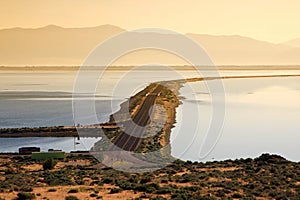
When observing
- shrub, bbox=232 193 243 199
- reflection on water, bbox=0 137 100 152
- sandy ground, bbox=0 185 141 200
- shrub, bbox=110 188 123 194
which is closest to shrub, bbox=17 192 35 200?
sandy ground, bbox=0 185 141 200

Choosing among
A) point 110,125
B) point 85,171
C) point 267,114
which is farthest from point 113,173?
point 267,114

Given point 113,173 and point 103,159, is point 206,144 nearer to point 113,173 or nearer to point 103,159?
point 103,159

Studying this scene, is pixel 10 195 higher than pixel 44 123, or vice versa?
pixel 44 123

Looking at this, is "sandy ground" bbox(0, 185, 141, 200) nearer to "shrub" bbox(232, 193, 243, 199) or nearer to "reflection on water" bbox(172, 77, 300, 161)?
"shrub" bbox(232, 193, 243, 199)

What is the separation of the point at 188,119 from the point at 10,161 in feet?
131

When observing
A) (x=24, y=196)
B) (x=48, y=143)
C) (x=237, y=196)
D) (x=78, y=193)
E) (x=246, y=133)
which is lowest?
(x=237, y=196)

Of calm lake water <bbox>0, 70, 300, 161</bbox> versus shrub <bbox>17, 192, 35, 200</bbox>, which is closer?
shrub <bbox>17, 192, 35, 200</bbox>

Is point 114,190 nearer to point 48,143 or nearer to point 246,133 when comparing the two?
point 48,143

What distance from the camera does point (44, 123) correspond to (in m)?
68.2

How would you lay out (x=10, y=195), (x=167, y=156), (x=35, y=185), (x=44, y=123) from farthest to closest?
(x=44, y=123) < (x=167, y=156) < (x=35, y=185) < (x=10, y=195)

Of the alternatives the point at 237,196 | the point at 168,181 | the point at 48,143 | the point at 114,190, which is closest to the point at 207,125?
the point at 48,143

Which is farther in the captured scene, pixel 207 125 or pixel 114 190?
pixel 207 125

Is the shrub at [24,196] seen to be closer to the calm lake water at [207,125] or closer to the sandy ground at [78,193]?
the sandy ground at [78,193]

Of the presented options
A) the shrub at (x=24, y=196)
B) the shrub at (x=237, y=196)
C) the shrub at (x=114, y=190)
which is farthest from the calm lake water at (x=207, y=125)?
the shrub at (x=24, y=196)
